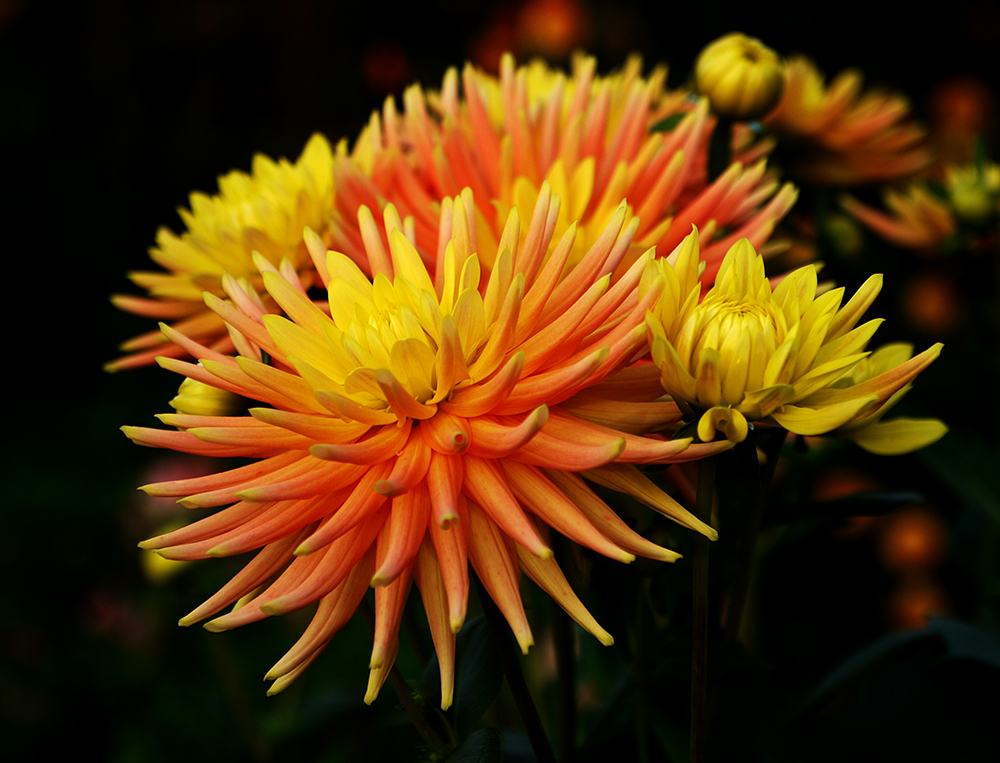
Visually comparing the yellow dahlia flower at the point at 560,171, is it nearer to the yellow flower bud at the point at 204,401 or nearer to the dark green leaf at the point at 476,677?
the yellow flower bud at the point at 204,401

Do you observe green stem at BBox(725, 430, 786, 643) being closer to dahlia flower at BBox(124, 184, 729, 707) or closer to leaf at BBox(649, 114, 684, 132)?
dahlia flower at BBox(124, 184, 729, 707)

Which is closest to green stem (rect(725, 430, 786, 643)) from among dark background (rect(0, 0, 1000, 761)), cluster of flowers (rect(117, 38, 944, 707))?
cluster of flowers (rect(117, 38, 944, 707))

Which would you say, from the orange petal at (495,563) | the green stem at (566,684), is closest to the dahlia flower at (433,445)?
the orange petal at (495,563)

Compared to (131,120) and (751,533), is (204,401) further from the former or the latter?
(131,120)

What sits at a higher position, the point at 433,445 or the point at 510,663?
the point at 433,445

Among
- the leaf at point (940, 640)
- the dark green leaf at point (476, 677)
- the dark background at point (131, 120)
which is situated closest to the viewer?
the dark green leaf at point (476, 677)

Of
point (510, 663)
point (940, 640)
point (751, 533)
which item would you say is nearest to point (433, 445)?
point (510, 663)
